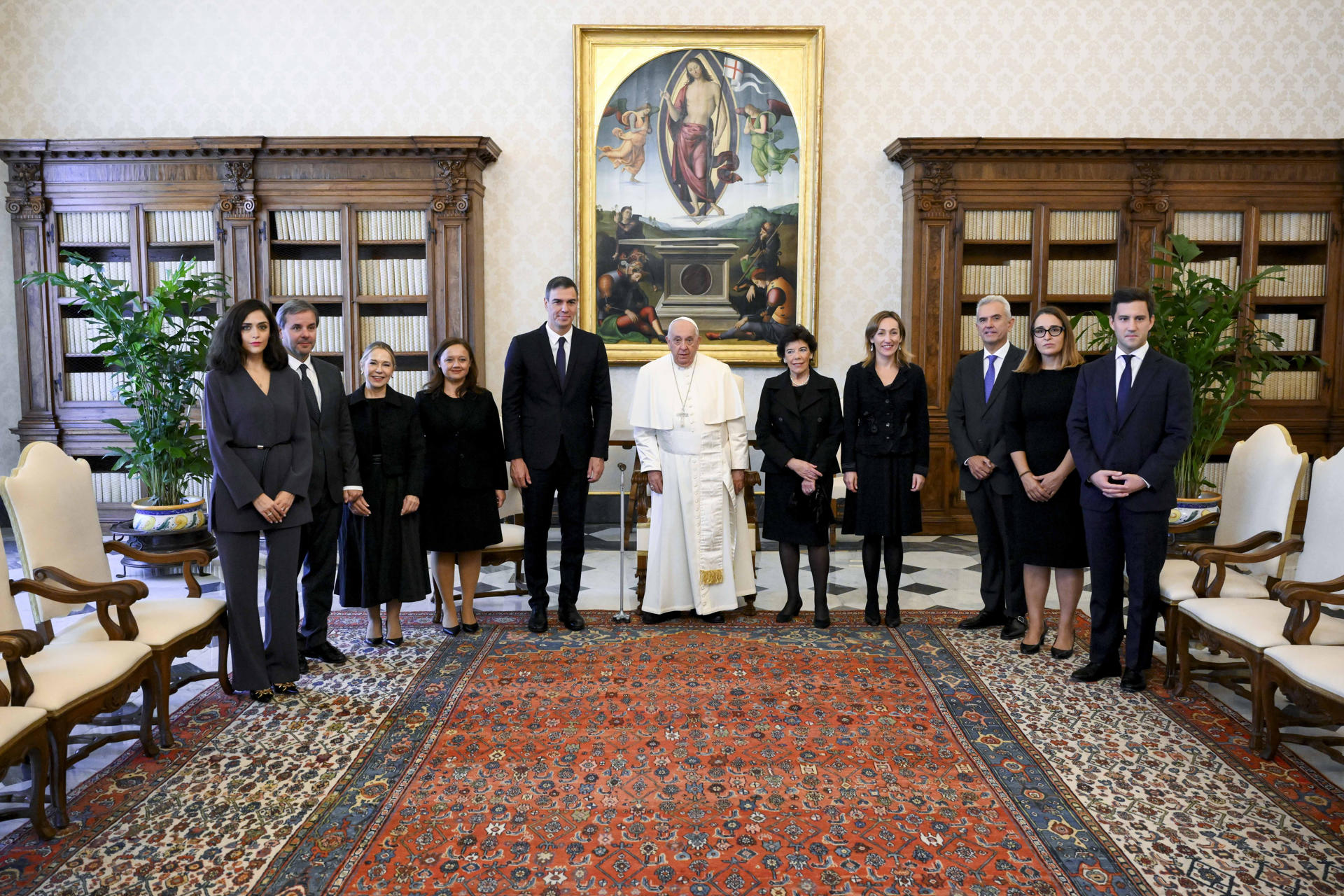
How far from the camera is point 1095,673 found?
3.97 metres

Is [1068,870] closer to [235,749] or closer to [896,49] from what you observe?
[235,749]

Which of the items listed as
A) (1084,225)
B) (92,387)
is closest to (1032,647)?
(1084,225)

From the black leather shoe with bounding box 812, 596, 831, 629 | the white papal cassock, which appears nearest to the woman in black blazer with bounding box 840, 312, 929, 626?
the black leather shoe with bounding box 812, 596, 831, 629

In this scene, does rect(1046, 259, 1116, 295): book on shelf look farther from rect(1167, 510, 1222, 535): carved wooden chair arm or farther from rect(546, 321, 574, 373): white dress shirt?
Result: rect(546, 321, 574, 373): white dress shirt

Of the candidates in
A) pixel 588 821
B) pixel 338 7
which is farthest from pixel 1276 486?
pixel 338 7

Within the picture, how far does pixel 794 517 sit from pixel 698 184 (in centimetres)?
364

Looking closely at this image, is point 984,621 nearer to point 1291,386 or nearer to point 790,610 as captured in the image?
point 790,610

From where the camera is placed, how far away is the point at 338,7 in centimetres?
730

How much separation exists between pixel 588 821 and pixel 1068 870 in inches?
54.4

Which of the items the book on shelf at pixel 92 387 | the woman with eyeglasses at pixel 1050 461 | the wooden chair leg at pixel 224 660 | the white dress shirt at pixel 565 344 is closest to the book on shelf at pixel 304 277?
the book on shelf at pixel 92 387

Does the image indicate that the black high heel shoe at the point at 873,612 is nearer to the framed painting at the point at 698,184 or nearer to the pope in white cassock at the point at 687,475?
the pope in white cassock at the point at 687,475

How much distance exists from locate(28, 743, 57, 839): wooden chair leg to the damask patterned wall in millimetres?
5711

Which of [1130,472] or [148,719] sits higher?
[1130,472]

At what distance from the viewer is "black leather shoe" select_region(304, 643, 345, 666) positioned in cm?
425
